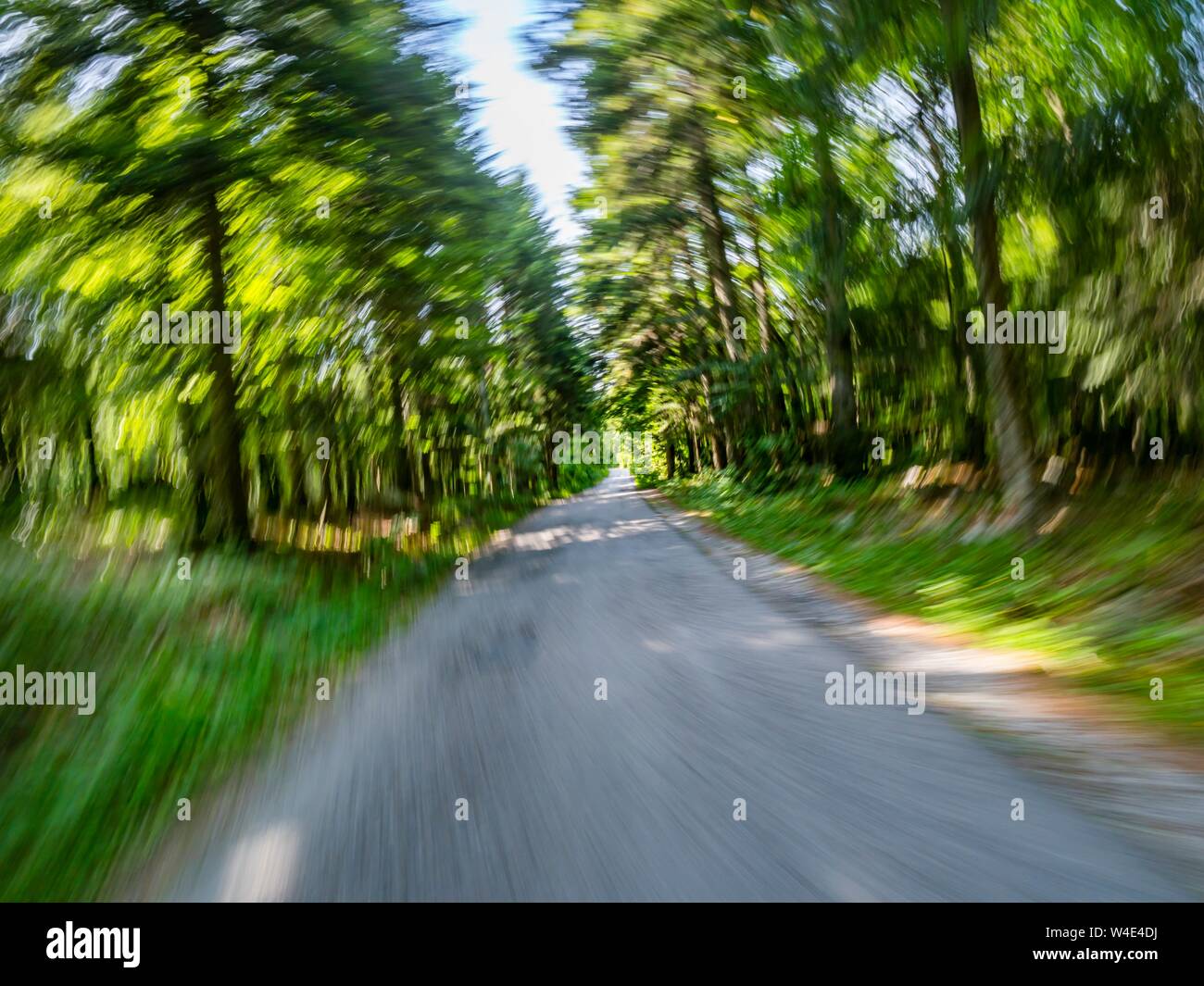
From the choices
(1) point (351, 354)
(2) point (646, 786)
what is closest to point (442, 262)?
(1) point (351, 354)

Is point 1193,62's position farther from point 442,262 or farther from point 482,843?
point 442,262

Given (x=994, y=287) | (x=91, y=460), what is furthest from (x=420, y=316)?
(x=994, y=287)

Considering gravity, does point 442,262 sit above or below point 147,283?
above

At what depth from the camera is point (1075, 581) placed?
565cm

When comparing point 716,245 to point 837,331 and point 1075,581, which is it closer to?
point 837,331

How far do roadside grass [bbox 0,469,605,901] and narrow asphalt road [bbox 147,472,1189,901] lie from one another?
34 centimetres

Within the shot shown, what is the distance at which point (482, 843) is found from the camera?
2758 millimetres

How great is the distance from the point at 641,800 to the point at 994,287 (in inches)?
269

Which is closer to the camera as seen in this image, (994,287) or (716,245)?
(994,287)

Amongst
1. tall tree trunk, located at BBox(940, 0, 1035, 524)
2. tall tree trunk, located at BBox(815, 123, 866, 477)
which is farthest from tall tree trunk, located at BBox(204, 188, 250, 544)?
tall tree trunk, located at BBox(815, 123, 866, 477)

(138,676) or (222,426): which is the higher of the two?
(222,426)

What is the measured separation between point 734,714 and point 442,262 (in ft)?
37.9

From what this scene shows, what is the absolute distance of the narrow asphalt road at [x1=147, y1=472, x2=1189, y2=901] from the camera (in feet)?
7.86

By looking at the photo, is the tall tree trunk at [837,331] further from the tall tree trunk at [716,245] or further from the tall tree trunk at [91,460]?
the tall tree trunk at [91,460]
